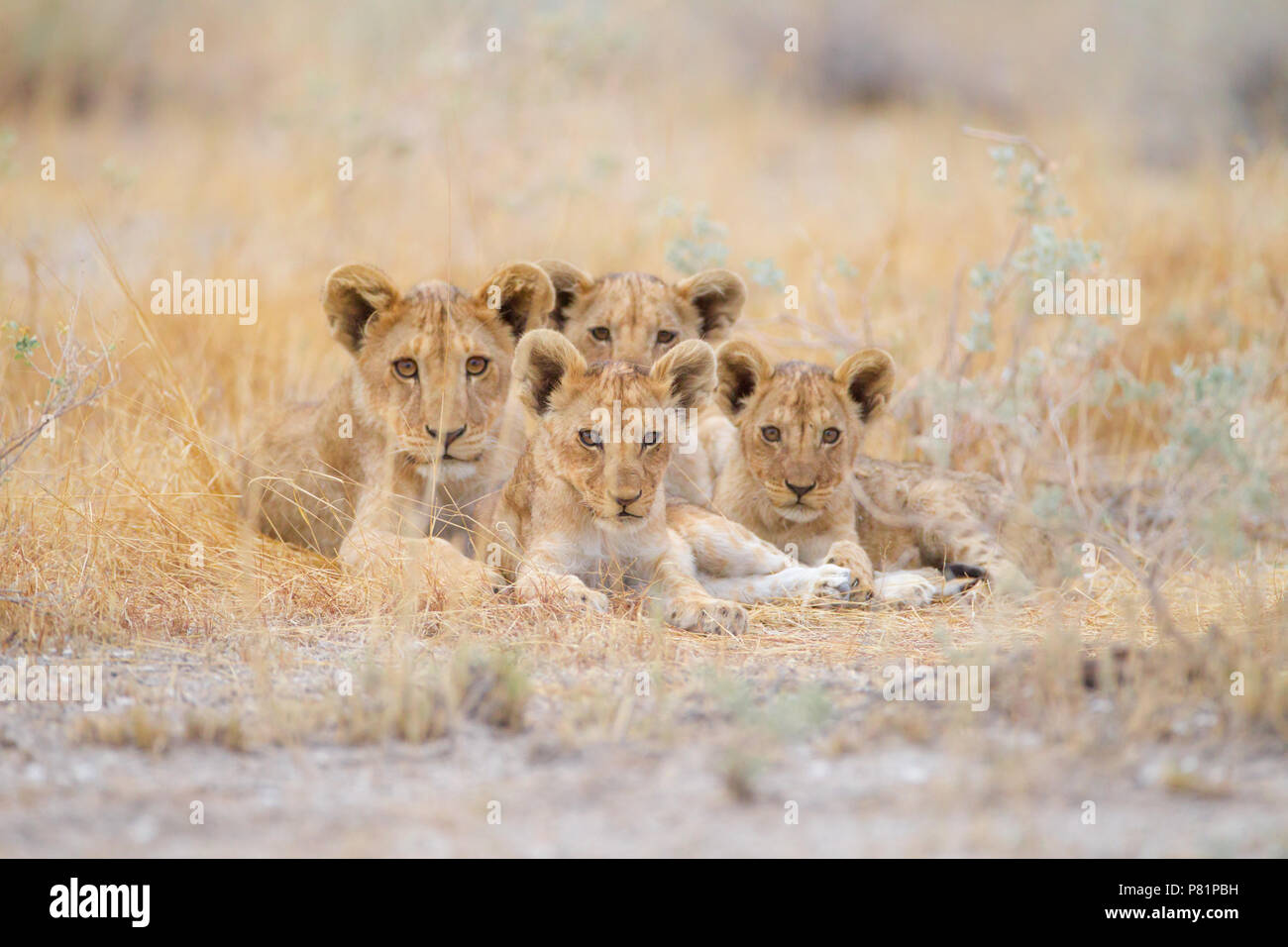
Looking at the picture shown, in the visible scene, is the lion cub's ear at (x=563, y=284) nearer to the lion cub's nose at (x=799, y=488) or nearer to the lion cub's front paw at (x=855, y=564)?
the lion cub's nose at (x=799, y=488)

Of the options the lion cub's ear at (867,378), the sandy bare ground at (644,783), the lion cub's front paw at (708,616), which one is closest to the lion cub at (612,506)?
the lion cub's front paw at (708,616)

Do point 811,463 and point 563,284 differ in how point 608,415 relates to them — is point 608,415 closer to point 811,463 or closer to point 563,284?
point 811,463

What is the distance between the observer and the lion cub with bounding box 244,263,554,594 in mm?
5980

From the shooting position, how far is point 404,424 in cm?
605

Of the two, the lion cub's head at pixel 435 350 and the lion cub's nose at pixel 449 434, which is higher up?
the lion cub's head at pixel 435 350

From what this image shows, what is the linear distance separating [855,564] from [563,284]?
1940mm

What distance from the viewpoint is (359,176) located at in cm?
1288

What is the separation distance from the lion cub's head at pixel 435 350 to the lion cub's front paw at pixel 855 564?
1.59m

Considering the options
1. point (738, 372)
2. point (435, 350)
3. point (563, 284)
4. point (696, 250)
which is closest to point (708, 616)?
point (738, 372)

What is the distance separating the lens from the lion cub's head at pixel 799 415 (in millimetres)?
6258

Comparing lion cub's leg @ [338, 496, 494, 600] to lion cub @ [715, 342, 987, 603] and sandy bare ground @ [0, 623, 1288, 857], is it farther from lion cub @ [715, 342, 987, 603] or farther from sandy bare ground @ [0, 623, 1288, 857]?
lion cub @ [715, 342, 987, 603]

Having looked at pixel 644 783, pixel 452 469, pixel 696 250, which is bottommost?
pixel 644 783

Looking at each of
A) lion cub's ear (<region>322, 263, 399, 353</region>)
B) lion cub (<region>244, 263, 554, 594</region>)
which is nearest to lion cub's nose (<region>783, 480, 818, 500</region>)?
lion cub (<region>244, 263, 554, 594</region>)

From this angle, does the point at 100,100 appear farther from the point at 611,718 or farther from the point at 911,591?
the point at 611,718
